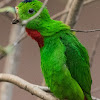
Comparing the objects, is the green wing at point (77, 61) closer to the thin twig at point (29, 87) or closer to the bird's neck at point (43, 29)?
the bird's neck at point (43, 29)

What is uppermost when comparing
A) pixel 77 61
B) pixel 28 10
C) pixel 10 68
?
pixel 28 10

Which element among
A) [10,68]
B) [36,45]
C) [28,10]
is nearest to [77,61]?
[28,10]

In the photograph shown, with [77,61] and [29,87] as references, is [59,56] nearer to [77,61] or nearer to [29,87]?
[77,61]

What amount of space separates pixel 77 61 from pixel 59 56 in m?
0.16

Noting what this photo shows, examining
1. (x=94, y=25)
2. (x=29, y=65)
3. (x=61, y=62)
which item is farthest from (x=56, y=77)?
(x=29, y=65)

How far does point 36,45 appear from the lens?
4.73 metres

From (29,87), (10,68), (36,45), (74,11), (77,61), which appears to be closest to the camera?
(29,87)

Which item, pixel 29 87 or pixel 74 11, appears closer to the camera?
pixel 29 87

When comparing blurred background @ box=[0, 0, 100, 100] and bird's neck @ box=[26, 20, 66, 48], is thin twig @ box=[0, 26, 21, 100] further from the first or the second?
blurred background @ box=[0, 0, 100, 100]

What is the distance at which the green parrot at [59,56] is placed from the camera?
→ 2.24 m

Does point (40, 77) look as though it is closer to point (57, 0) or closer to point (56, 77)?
point (57, 0)

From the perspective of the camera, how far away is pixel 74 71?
7.59 ft

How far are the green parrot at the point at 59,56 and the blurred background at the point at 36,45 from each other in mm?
1834

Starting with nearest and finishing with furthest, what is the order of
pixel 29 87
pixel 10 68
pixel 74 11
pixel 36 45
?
pixel 29 87
pixel 74 11
pixel 10 68
pixel 36 45
